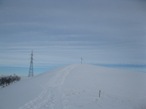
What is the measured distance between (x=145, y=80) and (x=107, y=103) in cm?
401

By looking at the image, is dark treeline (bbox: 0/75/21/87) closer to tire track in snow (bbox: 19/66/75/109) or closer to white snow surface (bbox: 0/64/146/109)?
white snow surface (bbox: 0/64/146/109)

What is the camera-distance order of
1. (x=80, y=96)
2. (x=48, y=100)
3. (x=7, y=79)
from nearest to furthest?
(x=48, y=100), (x=80, y=96), (x=7, y=79)

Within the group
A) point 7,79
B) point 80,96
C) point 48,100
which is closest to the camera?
point 48,100

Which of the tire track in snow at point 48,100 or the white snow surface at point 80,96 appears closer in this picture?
the tire track in snow at point 48,100

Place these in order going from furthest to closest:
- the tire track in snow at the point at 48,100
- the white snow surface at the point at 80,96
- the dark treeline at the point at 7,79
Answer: the dark treeline at the point at 7,79, the white snow surface at the point at 80,96, the tire track in snow at the point at 48,100

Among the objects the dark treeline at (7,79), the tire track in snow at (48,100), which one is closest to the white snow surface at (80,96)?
the tire track in snow at (48,100)

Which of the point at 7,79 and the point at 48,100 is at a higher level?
the point at 48,100

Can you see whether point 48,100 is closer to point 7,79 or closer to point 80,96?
point 80,96

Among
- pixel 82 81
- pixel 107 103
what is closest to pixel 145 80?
pixel 82 81

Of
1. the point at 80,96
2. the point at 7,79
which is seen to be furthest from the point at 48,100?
the point at 7,79

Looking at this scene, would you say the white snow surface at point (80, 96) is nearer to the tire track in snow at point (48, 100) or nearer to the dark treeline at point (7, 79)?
the tire track in snow at point (48, 100)

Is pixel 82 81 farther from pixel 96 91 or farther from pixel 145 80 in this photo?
pixel 145 80

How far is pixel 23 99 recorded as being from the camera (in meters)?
6.25

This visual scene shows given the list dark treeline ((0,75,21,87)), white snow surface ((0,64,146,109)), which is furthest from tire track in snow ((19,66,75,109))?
dark treeline ((0,75,21,87))
